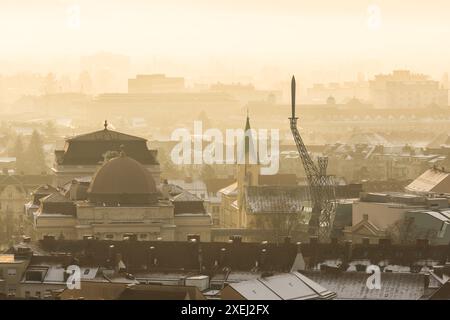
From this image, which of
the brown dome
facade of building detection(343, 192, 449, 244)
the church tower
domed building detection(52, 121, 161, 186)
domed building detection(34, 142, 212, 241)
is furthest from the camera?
the church tower

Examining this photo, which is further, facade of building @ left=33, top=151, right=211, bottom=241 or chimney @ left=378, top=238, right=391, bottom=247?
facade of building @ left=33, top=151, right=211, bottom=241

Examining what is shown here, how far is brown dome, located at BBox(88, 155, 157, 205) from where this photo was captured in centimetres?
6650

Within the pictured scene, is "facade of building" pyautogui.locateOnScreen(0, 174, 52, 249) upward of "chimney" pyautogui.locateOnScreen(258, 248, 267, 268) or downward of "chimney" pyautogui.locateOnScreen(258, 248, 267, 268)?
downward

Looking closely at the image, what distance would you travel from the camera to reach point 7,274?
45.1 meters

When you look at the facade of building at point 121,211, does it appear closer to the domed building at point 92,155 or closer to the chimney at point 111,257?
the domed building at point 92,155

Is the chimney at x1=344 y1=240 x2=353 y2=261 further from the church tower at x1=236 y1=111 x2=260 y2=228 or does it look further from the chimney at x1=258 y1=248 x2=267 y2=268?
the church tower at x1=236 y1=111 x2=260 y2=228

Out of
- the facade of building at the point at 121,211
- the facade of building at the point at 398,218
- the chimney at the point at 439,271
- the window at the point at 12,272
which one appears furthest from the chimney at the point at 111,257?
Result: the facade of building at the point at 121,211

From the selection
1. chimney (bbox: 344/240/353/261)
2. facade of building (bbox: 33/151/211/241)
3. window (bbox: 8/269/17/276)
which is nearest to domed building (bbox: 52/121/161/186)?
facade of building (bbox: 33/151/211/241)

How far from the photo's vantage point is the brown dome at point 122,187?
66500 mm

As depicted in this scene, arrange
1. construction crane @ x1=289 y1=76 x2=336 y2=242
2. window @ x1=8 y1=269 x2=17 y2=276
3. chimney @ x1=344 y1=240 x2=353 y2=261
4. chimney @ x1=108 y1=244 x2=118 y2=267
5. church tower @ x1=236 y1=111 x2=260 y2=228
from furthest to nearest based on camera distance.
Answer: church tower @ x1=236 y1=111 x2=260 y2=228
construction crane @ x1=289 y1=76 x2=336 y2=242
chimney @ x1=344 y1=240 x2=353 y2=261
chimney @ x1=108 y1=244 x2=118 y2=267
window @ x1=8 y1=269 x2=17 y2=276

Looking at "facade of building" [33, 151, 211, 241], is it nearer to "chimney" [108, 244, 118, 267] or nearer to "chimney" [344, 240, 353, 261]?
"chimney" [108, 244, 118, 267]

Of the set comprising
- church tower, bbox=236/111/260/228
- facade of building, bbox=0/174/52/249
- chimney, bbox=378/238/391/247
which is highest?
chimney, bbox=378/238/391/247

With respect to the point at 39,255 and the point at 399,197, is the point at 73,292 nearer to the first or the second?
the point at 39,255
